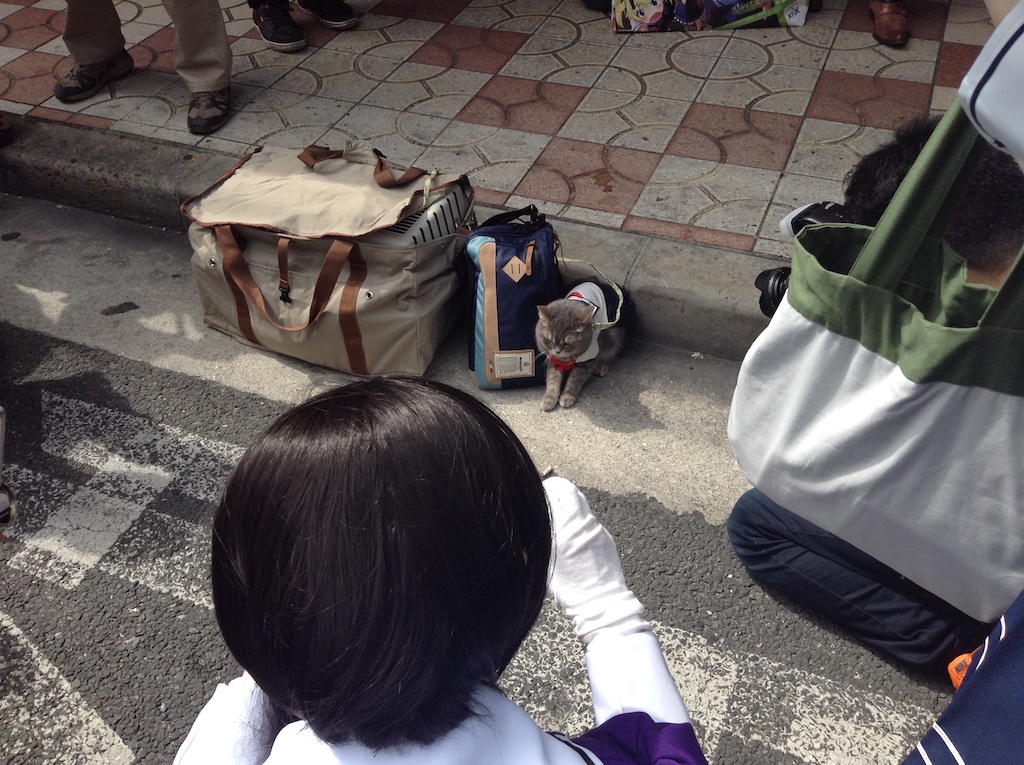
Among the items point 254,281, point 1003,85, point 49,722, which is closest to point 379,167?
point 254,281

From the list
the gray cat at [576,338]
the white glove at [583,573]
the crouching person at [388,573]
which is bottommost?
the gray cat at [576,338]

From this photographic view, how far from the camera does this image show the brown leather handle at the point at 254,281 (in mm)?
2584

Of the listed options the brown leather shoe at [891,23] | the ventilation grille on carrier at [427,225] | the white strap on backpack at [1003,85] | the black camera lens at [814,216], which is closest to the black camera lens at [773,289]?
the black camera lens at [814,216]

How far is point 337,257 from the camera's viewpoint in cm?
258

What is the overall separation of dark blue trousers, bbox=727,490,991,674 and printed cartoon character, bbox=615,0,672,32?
307 centimetres

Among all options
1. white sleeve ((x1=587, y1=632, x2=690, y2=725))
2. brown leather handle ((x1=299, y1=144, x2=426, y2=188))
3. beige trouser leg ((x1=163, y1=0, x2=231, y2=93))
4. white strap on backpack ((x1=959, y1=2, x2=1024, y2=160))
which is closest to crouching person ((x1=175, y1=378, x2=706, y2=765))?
white sleeve ((x1=587, y1=632, x2=690, y2=725))

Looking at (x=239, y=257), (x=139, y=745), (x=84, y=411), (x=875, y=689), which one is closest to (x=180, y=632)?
(x=139, y=745)

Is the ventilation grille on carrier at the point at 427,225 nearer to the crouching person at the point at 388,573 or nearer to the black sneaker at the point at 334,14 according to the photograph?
the crouching person at the point at 388,573

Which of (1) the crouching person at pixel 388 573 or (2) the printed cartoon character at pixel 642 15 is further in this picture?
(2) the printed cartoon character at pixel 642 15

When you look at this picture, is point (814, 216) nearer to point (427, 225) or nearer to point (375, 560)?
point (427, 225)

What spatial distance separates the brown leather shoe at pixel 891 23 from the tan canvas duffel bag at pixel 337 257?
2535mm

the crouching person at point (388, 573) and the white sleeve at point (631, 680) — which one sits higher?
the crouching person at point (388, 573)

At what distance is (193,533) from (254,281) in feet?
2.90

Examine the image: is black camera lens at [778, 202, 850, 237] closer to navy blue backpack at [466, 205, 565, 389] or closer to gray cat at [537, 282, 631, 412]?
gray cat at [537, 282, 631, 412]
